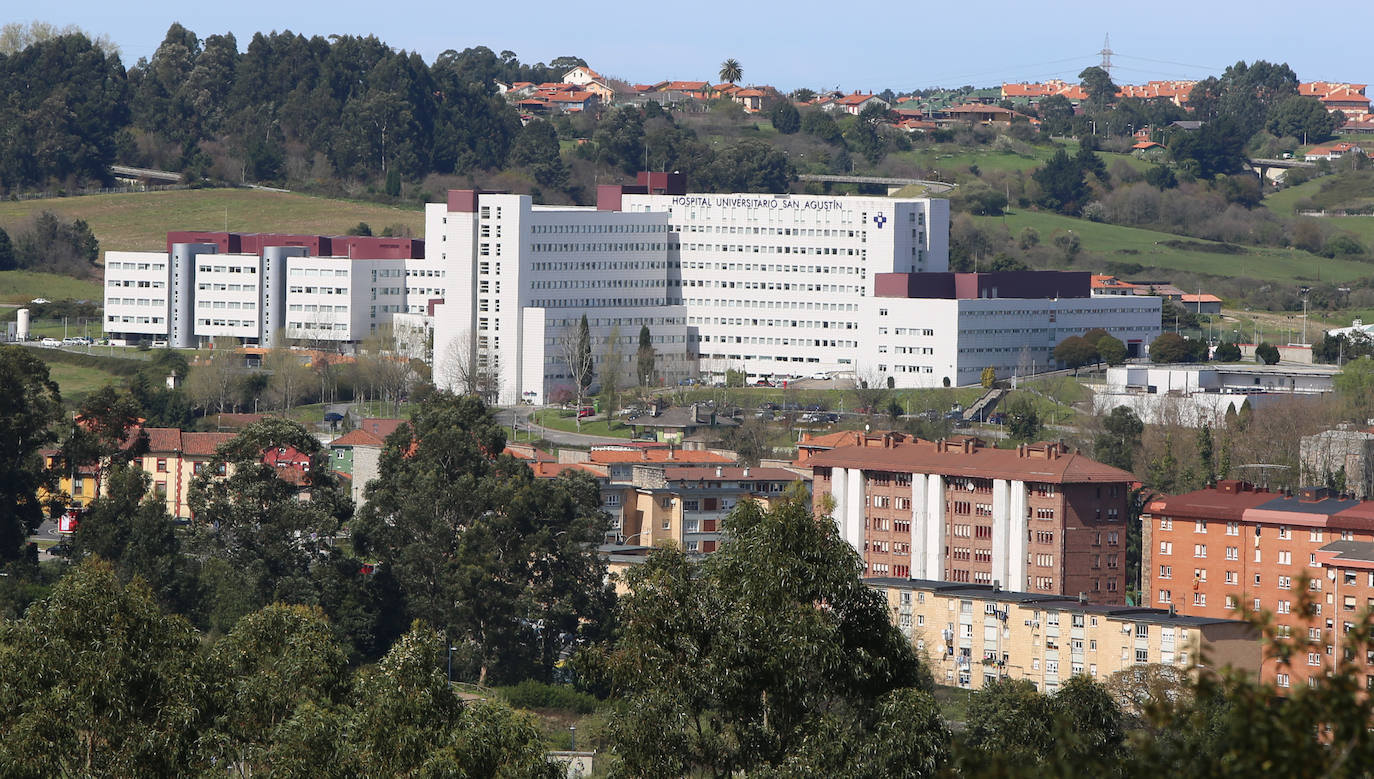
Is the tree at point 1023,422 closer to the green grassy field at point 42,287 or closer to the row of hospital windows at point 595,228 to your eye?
the row of hospital windows at point 595,228

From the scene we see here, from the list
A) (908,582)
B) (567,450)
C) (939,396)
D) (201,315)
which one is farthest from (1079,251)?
(908,582)

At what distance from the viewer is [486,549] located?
196 feet

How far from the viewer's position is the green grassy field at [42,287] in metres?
127

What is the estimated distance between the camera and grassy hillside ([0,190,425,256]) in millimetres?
147875

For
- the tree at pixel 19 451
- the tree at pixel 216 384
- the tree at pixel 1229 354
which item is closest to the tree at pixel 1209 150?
the tree at pixel 1229 354

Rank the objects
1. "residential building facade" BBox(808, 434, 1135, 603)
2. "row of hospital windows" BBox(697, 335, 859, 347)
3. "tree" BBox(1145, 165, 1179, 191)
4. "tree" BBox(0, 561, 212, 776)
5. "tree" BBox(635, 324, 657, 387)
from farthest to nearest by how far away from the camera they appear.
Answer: "tree" BBox(1145, 165, 1179, 191)
"row of hospital windows" BBox(697, 335, 859, 347)
"tree" BBox(635, 324, 657, 387)
"residential building facade" BBox(808, 434, 1135, 603)
"tree" BBox(0, 561, 212, 776)

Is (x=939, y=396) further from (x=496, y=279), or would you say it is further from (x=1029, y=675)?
(x=1029, y=675)

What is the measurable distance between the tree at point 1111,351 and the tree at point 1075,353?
0.37 metres

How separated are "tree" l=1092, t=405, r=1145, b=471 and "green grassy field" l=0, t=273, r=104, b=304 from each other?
65.8m

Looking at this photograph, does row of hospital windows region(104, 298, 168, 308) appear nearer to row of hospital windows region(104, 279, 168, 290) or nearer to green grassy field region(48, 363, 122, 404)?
row of hospital windows region(104, 279, 168, 290)

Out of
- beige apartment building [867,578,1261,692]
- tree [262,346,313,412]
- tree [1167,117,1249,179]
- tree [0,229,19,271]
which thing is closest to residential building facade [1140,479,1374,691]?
beige apartment building [867,578,1261,692]

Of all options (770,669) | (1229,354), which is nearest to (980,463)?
(770,669)

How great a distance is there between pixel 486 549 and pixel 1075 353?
58676 millimetres

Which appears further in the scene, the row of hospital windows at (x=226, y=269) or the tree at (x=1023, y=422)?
the row of hospital windows at (x=226, y=269)
